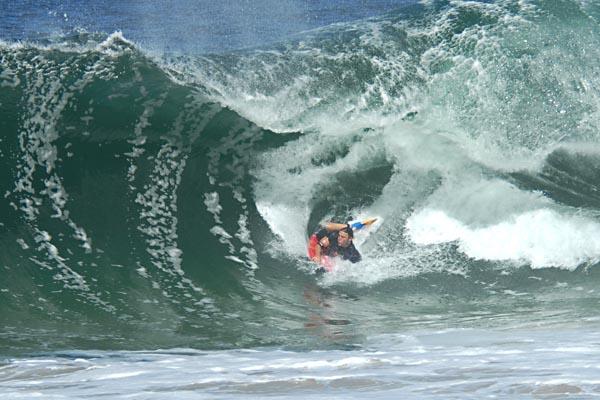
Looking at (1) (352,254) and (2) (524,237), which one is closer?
(1) (352,254)

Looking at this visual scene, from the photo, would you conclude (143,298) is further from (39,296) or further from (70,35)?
(70,35)

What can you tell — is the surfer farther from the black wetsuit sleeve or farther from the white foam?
the white foam

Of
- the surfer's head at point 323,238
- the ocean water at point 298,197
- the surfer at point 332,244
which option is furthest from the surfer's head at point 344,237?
the ocean water at point 298,197

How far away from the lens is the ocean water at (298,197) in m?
6.43

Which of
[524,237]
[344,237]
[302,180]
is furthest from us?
[302,180]

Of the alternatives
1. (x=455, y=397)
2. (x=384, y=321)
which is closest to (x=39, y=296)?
(x=384, y=321)

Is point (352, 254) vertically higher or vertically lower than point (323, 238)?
lower

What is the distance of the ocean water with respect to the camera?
6.43 m

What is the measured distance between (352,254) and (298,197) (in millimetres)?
1343

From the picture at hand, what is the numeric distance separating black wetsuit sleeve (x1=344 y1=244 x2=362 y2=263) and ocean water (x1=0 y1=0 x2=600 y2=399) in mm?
70

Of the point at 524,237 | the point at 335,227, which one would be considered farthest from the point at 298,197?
the point at 524,237

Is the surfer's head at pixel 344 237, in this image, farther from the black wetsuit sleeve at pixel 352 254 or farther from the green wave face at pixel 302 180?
the green wave face at pixel 302 180

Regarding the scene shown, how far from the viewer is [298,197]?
33.8 feet

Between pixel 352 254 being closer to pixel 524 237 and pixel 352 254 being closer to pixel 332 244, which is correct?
pixel 332 244
